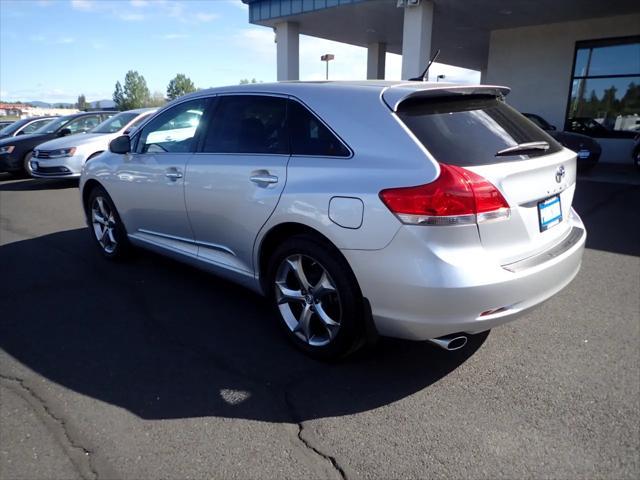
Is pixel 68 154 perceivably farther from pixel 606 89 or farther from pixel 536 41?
pixel 606 89

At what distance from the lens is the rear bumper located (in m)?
2.42

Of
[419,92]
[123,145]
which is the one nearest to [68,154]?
[123,145]

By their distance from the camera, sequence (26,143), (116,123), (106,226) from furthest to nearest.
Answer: (26,143), (116,123), (106,226)

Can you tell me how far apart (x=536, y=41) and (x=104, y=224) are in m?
14.8

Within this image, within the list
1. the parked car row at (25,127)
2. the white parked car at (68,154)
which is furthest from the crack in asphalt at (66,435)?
the parked car row at (25,127)

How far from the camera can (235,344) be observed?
3369mm

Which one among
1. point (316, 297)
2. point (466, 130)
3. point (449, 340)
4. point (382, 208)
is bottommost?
point (449, 340)

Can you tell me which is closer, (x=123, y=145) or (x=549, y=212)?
(x=549, y=212)

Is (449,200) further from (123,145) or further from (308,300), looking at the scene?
(123,145)

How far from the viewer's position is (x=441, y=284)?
2414 mm

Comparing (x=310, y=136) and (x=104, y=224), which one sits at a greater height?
(x=310, y=136)

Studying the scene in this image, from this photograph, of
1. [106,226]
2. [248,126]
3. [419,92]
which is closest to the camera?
[419,92]

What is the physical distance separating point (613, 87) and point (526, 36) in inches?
120

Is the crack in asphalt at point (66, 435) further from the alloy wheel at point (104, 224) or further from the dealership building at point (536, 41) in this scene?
the dealership building at point (536, 41)
